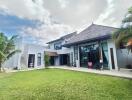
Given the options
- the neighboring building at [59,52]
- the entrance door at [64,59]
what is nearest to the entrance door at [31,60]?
the neighboring building at [59,52]

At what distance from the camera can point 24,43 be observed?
99.4 ft

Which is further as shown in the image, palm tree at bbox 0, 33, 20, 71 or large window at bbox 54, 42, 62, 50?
large window at bbox 54, 42, 62, 50

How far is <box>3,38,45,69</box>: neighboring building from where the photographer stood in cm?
2894

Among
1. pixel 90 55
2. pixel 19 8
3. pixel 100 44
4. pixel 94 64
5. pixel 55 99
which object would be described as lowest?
pixel 55 99

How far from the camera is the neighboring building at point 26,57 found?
2894cm

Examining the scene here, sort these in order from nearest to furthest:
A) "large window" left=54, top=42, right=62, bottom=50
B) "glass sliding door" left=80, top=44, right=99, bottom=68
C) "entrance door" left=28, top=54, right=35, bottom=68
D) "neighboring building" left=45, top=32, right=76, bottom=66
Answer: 1. "glass sliding door" left=80, top=44, right=99, bottom=68
2. "entrance door" left=28, top=54, right=35, bottom=68
3. "neighboring building" left=45, top=32, right=76, bottom=66
4. "large window" left=54, top=42, right=62, bottom=50

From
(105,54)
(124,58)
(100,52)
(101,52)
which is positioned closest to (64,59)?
(100,52)

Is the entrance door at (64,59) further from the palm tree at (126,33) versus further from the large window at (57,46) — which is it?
the palm tree at (126,33)

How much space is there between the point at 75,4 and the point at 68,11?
3.57 meters

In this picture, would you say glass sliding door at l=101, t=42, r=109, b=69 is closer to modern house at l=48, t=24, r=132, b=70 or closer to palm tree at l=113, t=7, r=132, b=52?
modern house at l=48, t=24, r=132, b=70

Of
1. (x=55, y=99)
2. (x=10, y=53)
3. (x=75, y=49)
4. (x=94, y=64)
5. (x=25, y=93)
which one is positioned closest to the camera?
(x=55, y=99)

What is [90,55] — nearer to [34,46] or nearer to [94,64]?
[94,64]

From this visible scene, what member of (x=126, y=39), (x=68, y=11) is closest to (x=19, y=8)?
(x=68, y=11)

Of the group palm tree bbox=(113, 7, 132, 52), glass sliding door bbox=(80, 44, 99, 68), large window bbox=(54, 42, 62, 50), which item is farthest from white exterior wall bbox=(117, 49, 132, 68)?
large window bbox=(54, 42, 62, 50)
